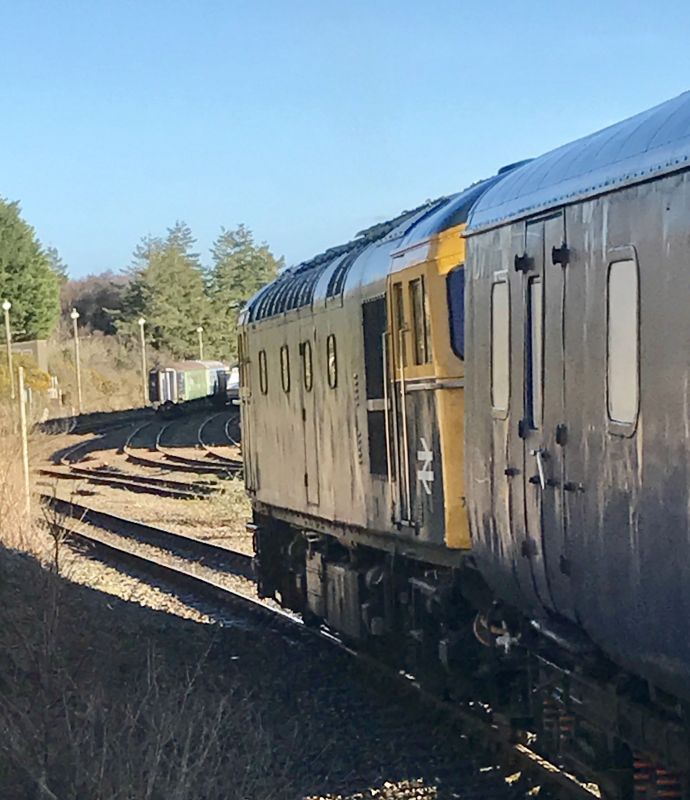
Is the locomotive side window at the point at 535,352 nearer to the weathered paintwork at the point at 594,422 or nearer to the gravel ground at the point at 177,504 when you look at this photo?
the weathered paintwork at the point at 594,422

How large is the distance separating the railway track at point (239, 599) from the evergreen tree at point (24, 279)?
54098 millimetres

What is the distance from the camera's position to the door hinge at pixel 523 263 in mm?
7328

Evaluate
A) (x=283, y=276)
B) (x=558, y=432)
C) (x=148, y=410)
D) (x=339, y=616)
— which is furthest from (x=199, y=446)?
(x=558, y=432)

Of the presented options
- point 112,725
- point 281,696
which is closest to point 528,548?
point 112,725

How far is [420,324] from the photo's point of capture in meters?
9.48

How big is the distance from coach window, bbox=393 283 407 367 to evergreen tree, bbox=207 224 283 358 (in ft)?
283

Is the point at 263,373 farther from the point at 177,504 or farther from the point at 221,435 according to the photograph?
the point at 221,435

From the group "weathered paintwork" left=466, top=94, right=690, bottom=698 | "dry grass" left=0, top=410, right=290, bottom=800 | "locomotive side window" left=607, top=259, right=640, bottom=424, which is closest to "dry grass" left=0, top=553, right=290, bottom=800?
"dry grass" left=0, top=410, right=290, bottom=800

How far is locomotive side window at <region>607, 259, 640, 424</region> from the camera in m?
5.96

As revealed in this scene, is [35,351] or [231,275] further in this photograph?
[231,275]

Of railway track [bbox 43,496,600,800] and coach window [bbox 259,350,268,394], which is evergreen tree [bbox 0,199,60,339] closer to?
railway track [bbox 43,496,600,800]

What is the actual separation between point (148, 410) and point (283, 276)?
4355 centimetres

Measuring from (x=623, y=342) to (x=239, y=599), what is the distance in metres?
10.9

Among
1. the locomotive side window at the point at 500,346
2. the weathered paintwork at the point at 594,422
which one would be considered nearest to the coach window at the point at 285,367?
the weathered paintwork at the point at 594,422
